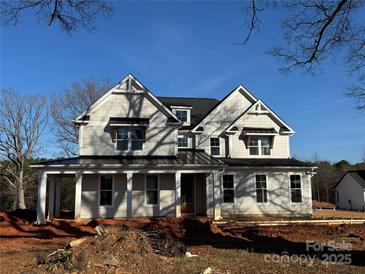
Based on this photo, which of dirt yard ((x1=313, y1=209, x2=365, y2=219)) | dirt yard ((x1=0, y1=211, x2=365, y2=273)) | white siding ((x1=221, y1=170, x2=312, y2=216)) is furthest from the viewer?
dirt yard ((x1=313, y1=209, x2=365, y2=219))

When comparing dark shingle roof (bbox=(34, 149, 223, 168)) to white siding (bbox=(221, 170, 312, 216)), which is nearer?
dark shingle roof (bbox=(34, 149, 223, 168))

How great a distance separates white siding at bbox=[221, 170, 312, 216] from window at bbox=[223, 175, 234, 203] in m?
0.26

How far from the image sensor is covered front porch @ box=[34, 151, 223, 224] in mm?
20047

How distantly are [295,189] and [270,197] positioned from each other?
5.98ft

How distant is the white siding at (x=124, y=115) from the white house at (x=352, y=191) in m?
24.9

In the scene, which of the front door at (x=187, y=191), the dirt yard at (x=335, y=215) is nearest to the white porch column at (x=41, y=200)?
the front door at (x=187, y=191)

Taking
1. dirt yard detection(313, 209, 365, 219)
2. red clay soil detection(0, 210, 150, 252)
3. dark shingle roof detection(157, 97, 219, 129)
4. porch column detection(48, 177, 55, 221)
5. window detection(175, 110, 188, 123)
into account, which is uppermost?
dark shingle roof detection(157, 97, 219, 129)

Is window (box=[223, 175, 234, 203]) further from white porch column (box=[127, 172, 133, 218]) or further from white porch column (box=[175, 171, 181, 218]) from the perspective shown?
white porch column (box=[127, 172, 133, 218])

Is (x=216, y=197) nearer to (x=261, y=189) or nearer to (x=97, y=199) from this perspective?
(x=261, y=189)

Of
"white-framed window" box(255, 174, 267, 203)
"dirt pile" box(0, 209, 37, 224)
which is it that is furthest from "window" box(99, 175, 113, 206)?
"white-framed window" box(255, 174, 267, 203)

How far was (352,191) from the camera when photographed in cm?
4009

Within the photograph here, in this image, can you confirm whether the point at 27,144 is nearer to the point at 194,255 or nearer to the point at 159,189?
the point at 159,189

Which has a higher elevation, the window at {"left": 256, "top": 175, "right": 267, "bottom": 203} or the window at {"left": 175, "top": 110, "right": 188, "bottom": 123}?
the window at {"left": 175, "top": 110, "right": 188, "bottom": 123}

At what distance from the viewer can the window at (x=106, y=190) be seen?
70.6ft
